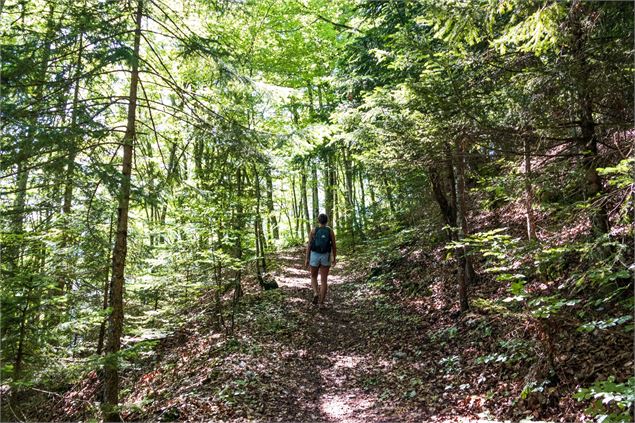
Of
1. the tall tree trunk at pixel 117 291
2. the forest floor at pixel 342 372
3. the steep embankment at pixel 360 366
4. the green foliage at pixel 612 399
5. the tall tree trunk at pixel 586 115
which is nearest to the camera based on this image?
the green foliage at pixel 612 399

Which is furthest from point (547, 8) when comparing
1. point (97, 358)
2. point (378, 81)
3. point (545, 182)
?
point (378, 81)

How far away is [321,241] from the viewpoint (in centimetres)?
1035

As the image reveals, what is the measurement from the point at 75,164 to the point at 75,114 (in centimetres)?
77

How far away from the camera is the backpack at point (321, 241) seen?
1034 cm

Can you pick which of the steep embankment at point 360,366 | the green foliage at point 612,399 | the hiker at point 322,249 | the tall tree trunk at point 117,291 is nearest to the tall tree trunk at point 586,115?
the steep embankment at point 360,366

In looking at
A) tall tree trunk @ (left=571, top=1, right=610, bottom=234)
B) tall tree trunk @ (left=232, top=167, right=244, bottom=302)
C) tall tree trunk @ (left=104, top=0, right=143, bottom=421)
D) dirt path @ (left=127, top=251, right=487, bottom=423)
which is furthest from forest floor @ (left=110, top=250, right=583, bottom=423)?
tall tree trunk @ (left=571, top=1, right=610, bottom=234)

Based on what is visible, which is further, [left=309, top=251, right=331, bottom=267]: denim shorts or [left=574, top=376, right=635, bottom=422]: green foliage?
[left=309, top=251, right=331, bottom=267]: denim shorts

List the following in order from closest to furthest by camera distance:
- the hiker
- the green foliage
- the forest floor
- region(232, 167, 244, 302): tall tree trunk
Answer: the green foliage → the forest floor → region(232, 167, 244, 302): tall tree trunk → the hiker

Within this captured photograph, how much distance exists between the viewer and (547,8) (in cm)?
439

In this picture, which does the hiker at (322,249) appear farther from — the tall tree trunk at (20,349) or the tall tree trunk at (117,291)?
the tall tree trunk at (20,349)

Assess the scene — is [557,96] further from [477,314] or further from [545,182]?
[477,314]

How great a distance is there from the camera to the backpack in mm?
10344

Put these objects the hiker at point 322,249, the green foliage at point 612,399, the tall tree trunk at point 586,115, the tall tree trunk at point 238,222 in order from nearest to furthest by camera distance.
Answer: the green foliage at point 612,399 → the tall tree trunk at point 586,115 → the tall tree trunk at point 238,222 → the hiker at point 322,249

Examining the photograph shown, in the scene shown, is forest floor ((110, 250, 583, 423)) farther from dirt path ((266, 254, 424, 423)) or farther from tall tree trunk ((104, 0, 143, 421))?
tall tree trunk ((104, 0, 143, 421))
